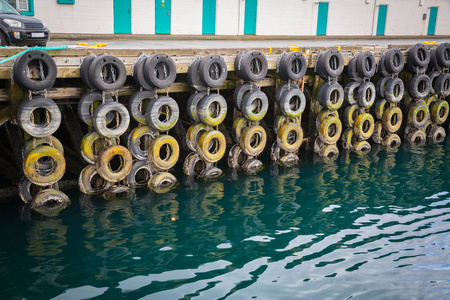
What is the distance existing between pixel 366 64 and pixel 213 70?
172 inches

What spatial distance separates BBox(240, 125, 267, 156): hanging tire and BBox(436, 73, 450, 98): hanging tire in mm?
6070

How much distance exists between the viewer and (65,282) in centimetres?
623

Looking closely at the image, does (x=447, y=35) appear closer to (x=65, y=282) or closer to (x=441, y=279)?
(x=441, y=279)

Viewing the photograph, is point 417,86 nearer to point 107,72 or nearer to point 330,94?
point 330,94

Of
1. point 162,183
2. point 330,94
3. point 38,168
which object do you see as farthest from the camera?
point 330,94

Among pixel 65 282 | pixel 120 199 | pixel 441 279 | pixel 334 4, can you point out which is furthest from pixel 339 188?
pixel 334 4

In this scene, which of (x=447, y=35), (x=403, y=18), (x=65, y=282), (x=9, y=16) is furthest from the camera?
(x=447, y=35)

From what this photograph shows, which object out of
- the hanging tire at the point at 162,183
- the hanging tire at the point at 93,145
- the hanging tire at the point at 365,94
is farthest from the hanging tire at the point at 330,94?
the hanging tire at the point at 93,145

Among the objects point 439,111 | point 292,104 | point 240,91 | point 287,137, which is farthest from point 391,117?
point 240,91

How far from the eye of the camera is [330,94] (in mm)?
11836

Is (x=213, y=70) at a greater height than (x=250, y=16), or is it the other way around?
(x=250, y=16)

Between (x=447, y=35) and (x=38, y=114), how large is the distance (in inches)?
1150

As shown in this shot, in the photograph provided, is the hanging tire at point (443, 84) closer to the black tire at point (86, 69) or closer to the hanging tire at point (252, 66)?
the hanging tire at point (252, 66)

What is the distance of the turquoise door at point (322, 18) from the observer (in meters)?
25.9
